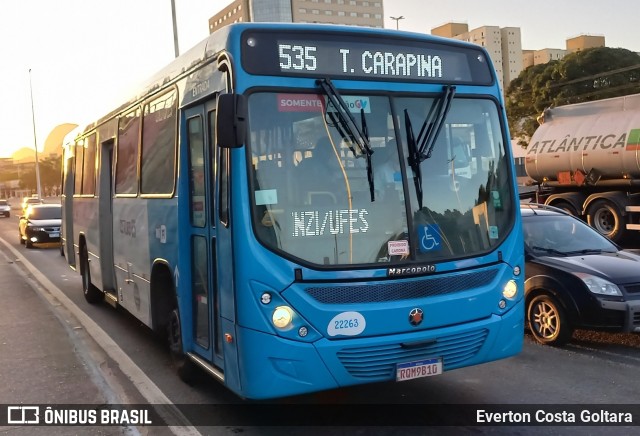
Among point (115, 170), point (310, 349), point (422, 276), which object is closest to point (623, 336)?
point (422, 276)

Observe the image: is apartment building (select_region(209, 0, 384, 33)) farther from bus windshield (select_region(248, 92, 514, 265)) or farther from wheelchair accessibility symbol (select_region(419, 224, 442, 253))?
wheelchair accessibility symbol (select_region(419, 224, 442, 253))

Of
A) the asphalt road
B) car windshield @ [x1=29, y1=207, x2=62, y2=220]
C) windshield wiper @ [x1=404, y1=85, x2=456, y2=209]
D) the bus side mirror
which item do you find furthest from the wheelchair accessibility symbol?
car windshield @ [x1=29, y1=207, x2=62, y2=220]

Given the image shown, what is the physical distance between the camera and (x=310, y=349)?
173 inches

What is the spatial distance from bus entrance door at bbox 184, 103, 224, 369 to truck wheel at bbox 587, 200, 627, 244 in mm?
12619

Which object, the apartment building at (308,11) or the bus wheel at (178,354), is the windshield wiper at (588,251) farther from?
the apartment building at (308,11)

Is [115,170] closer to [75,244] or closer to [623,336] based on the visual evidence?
[75,244]

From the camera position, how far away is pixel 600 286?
6.91 metres

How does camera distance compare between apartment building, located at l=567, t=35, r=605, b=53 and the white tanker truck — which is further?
apartment building, located at l=567, t=35, r=605, b=53

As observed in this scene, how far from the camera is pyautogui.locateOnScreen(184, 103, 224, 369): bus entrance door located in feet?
16.5

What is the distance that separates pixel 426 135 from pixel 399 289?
3.86 ft

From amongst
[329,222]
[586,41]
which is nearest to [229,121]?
[329,222]

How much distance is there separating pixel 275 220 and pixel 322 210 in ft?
1.12

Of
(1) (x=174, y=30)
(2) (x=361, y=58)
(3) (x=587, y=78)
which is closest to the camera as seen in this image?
(2) (x=361, y=58)

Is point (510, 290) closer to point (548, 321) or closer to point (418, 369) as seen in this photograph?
point (418, 369)
